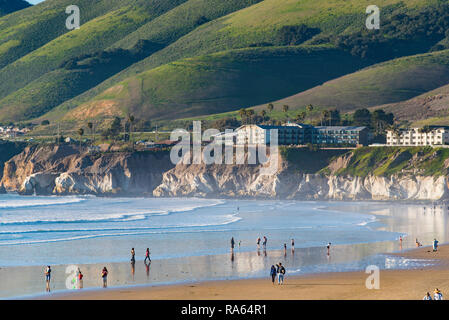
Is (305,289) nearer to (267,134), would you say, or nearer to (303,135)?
(267,134)

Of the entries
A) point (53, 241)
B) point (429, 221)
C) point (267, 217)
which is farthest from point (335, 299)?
point (267, 217)

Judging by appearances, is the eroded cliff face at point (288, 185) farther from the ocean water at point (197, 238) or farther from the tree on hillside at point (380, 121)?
the tree on hillside at point (380, 121)

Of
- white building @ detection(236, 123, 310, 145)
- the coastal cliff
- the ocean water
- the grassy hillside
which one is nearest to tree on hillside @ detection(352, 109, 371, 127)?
white building @ detection(236, 123, 310, 145)

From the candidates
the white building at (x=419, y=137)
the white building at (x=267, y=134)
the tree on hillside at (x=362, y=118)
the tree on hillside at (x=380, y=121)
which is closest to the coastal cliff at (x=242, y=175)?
the white building at (x=419, y=137)

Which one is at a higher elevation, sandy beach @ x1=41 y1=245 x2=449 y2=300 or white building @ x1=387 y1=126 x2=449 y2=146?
white building @ x1=387 y1=126 x2=449 y2=146

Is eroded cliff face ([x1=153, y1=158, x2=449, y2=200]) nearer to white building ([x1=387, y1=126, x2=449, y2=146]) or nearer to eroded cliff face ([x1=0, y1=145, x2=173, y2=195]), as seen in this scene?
eroded cliff face ([x1=0, y1=145, x2=173, y2=195])

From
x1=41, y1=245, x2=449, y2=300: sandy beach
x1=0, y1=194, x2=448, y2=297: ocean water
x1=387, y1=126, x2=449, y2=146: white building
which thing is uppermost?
x1=387, y1=126, x2=449, y2=146: white building

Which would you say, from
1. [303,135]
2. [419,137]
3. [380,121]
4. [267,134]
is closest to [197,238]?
[419,137]
